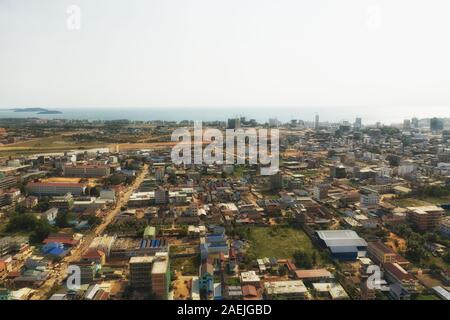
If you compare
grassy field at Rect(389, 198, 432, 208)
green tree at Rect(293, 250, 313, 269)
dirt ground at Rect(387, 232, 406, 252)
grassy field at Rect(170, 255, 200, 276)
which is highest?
grassy field at Rect(389, 198, 432, 208)

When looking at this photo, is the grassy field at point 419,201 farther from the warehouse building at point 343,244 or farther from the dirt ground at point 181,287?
the dirt ground at point 181,287

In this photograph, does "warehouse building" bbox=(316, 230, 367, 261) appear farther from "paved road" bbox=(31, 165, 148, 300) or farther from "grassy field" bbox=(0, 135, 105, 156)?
"grassy field" bbox=(0, 135, 105, 156)

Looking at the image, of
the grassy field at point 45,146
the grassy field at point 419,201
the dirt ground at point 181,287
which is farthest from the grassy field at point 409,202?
the grassy field at point 45,146

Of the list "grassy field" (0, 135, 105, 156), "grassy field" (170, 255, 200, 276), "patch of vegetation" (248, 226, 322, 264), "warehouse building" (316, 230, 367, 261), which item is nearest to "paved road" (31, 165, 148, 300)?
"grassy field" (170, 255, 200, 276)

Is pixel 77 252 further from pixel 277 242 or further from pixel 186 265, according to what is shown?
pixel 277 242

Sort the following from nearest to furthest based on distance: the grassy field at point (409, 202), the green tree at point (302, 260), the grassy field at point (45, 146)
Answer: the green tree at point (302, 260) → the grassy field at point (409, 202) → the grassy field at point (45, 146)

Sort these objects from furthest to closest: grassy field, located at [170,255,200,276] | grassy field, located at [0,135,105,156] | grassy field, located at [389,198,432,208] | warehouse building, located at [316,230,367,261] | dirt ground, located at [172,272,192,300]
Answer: grassy field, located at [0,135,105,156] < grassy field, located at [389,198,432,208] < warehouse building, located at [316,230,367,261] < grassy field, located at [170,255,200,276] < dirt ground, located at [172,272,192,300]

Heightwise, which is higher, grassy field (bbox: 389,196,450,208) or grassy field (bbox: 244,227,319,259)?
grassy field (bbox: 389,196,450,208)

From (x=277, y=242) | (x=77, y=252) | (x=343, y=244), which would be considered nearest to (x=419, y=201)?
(x=343, y=244)
